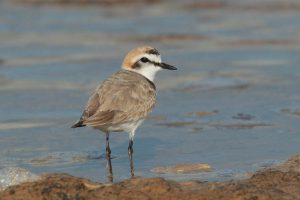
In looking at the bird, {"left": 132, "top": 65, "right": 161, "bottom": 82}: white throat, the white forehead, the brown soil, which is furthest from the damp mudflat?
the brown soil

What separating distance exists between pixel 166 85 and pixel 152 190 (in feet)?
19.4

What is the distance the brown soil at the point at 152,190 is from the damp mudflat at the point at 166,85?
1.09 meters

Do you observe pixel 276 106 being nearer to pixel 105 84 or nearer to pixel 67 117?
pixel 67 117

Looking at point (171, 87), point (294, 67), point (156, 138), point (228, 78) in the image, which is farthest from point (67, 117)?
point (294, 67)

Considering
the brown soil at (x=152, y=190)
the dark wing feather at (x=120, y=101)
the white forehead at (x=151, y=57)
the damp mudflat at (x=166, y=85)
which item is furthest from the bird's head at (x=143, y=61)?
the brown soil at (x=152, y=190)

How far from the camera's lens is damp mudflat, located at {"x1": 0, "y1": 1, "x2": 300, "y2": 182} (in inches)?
294

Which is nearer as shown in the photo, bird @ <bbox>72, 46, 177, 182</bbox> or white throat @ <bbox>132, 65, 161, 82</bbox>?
bird @ <bbox>72, 46, 177, 182</bbox>

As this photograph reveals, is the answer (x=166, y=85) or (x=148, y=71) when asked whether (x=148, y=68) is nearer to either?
(x=148, y=71)

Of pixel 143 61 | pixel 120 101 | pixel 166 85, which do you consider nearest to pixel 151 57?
pixel 143 61

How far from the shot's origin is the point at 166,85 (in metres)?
11.0

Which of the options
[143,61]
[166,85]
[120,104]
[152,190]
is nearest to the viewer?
[152,190]

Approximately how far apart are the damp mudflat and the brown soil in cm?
109

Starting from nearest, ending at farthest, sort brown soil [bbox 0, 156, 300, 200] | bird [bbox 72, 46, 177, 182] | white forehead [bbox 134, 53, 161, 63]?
brown soil [bbox 0, 156, 300, 200] → bird [bbox 72, 46, 177, 182] → white forehead [bbox 134, 53, 161, 63]

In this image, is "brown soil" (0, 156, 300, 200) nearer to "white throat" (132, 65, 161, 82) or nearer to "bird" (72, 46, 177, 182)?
"bird" (72, 46, 177, 182)
